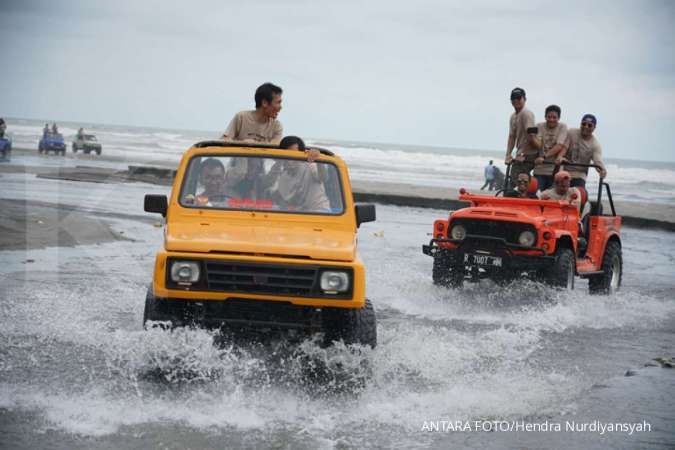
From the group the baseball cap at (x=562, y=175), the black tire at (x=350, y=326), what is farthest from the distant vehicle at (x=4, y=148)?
the black tire at (x=350, y=326)

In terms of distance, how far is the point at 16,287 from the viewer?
1003 centimetres

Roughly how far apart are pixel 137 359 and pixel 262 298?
113 cm

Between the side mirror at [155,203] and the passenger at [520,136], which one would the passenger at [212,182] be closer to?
the side mirror at [155,203]

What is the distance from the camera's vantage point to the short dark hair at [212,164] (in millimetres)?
7488

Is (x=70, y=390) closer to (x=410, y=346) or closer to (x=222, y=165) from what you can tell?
(x=222, y=165)

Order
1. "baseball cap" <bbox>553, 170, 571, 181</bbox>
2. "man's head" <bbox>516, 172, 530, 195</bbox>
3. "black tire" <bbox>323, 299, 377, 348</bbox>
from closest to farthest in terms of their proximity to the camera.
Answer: "black tire" <bbox>323, 299, 377, 348</bbox>
"baseball cap" <bbox>553, 170, 571, 181</bbox>
"man's head" <bbox>516, 172, 530, 195</bbox>

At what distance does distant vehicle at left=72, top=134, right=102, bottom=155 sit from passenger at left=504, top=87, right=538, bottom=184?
137 feet

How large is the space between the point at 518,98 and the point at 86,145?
1650 inches

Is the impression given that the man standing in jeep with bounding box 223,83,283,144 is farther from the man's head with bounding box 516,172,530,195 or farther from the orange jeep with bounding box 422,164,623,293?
the man's head with bounding box 516,172,530,195

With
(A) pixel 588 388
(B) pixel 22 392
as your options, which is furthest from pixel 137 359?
(A) pixel 588 388

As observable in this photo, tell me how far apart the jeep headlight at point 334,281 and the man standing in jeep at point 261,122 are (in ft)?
9.13

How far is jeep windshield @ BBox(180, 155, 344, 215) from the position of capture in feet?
24.2

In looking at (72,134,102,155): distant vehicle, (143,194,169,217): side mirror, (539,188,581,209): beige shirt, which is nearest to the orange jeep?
(539,188,581,209): beige shirt

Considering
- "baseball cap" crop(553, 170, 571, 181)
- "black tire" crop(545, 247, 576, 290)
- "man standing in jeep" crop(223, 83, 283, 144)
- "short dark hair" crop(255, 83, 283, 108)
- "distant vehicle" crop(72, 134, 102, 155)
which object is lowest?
"distant vehicle" crop(72, 134, 102, 155)
